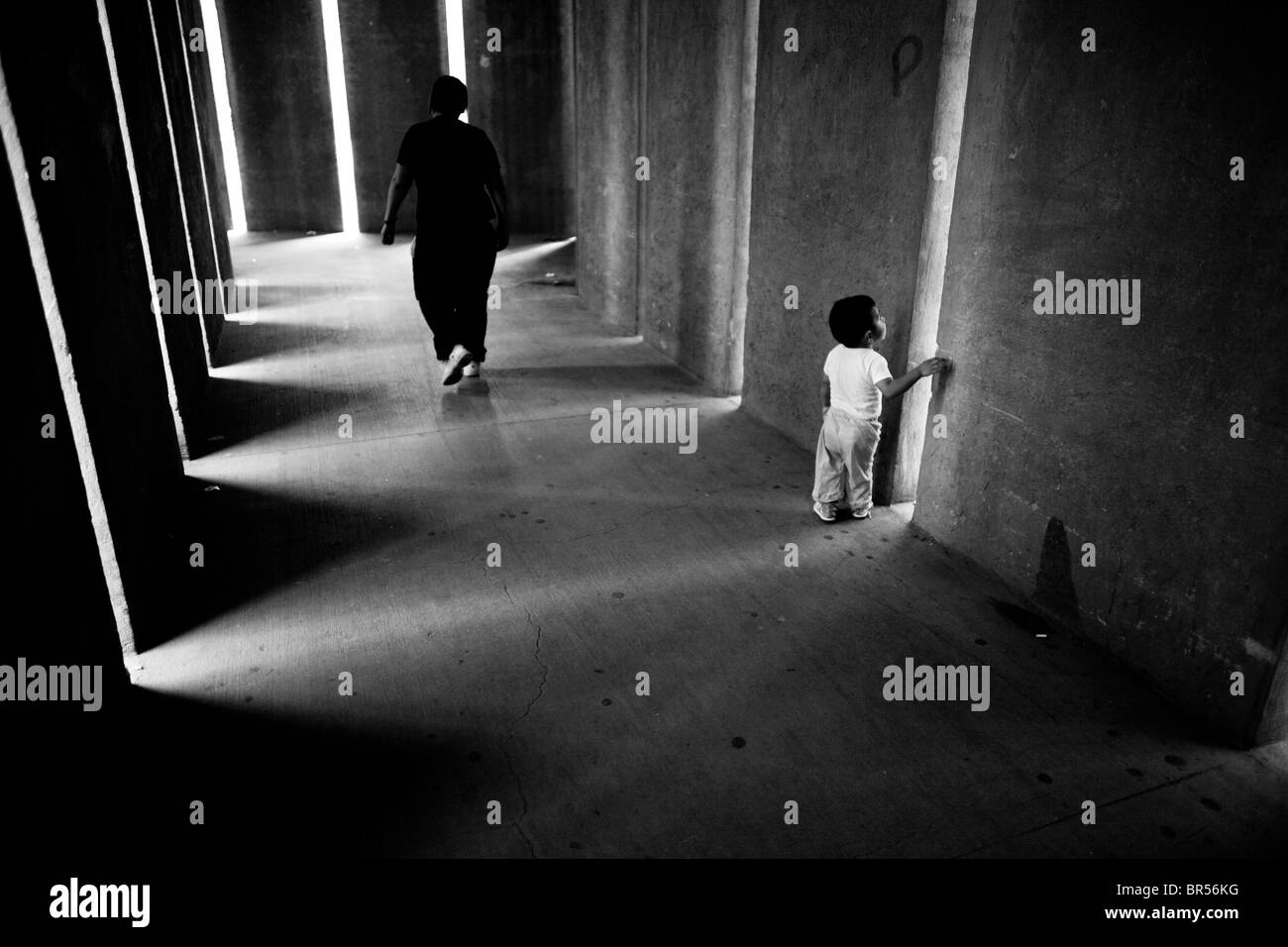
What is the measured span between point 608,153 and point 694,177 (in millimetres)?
1698

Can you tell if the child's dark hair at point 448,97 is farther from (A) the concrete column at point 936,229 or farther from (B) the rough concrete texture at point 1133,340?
(B) the rough concrete texture at point 1133,340

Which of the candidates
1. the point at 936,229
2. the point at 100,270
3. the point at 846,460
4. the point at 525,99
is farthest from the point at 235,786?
→ the point at 525,99

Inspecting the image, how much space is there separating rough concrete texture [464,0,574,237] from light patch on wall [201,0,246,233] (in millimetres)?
3434

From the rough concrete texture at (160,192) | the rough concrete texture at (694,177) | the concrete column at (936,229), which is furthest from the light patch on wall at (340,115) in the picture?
the concrete column at (936,229)

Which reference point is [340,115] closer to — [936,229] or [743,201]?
[743,201]

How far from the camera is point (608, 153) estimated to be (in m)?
7.54

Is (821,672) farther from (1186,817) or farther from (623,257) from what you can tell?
(623,257)

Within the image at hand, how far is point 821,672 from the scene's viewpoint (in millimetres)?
3104

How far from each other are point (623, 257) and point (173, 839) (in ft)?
19.9

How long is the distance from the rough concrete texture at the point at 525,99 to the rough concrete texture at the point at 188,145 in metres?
5.13

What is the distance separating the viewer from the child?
13.1 ft

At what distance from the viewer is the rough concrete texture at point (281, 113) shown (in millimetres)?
11914

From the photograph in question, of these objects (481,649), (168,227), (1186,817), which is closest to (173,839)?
(481,649)

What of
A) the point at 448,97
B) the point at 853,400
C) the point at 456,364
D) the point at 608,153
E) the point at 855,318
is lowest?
the point at 456,364
